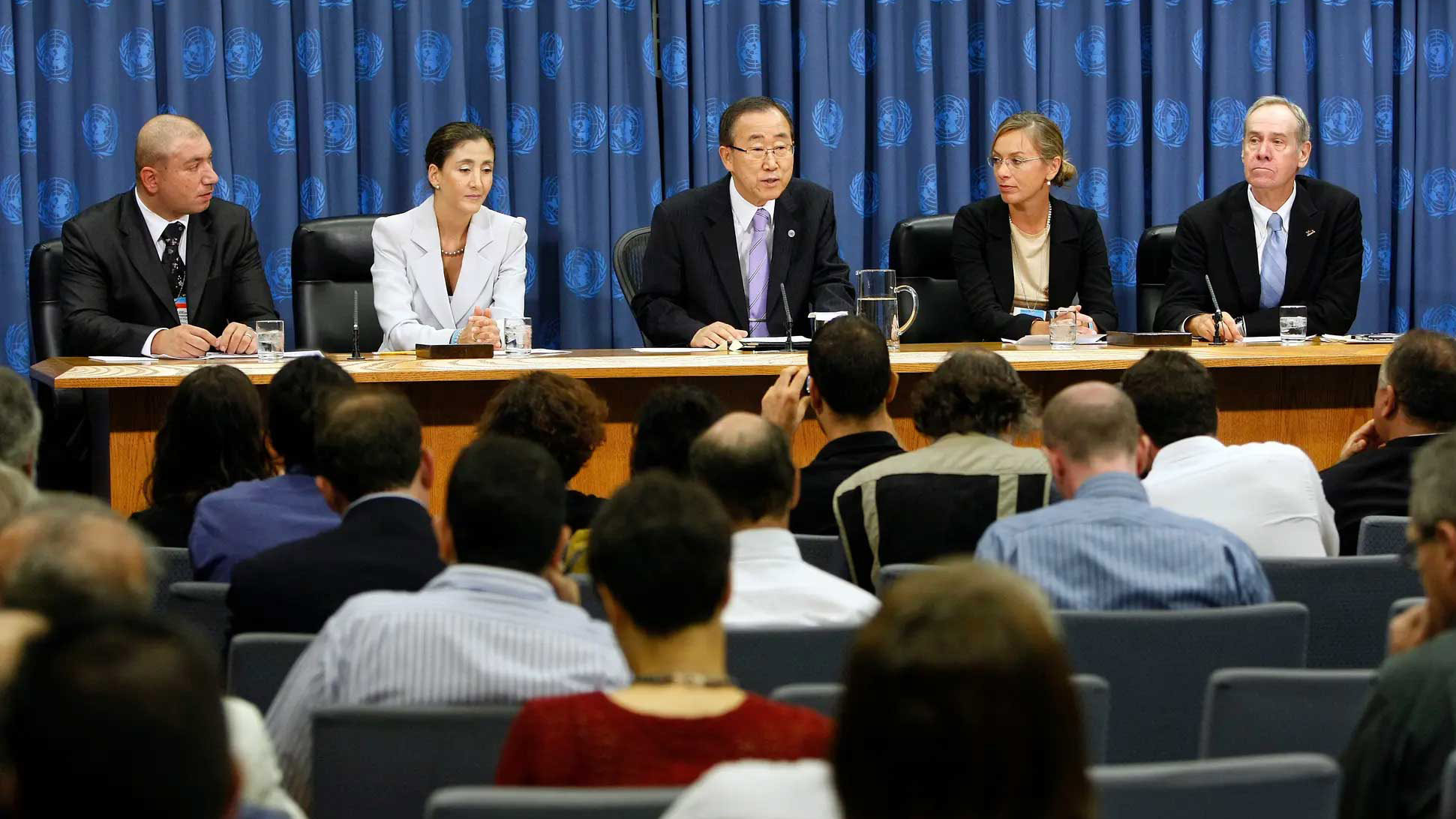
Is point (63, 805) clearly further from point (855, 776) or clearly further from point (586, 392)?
point (586, 392)

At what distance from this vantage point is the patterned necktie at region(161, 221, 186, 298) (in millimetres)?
5289

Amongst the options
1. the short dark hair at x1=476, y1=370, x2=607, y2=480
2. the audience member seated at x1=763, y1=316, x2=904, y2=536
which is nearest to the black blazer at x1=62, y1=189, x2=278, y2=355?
the short dark hair at x1=476, y1=370, x2=607, y2=480

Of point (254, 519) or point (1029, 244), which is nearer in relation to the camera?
point (254, 519)

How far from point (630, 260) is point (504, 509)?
3.79m

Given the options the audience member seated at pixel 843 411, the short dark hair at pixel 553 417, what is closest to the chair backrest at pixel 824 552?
the audience member seated at pixel 843 411

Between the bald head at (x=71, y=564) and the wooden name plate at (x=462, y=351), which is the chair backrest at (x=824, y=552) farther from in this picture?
the wooden name plate at (x=462, y=351)

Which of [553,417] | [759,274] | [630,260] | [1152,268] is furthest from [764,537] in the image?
[1152,268]

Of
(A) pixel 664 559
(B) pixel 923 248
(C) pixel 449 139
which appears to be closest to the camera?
(A) pixel 664 559

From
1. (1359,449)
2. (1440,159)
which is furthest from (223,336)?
(1440,159)

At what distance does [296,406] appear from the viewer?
3037 mm

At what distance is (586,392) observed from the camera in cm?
316

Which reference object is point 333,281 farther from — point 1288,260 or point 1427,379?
point 1427,379

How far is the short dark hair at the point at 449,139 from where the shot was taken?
17.5ft

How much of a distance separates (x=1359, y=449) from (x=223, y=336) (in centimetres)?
309
